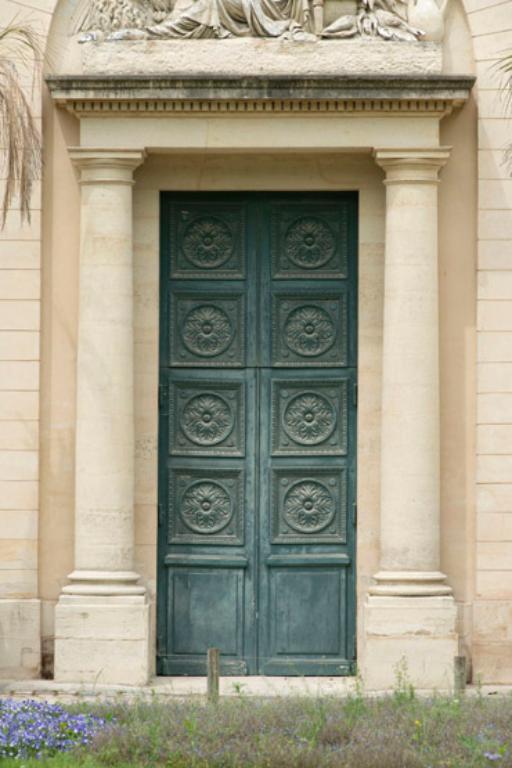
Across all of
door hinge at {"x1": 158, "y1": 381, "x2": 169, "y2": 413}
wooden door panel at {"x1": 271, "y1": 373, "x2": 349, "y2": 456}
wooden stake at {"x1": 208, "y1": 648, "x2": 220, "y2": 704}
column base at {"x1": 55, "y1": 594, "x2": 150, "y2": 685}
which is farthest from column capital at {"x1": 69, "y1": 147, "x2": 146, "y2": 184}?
wooden stake at {"x1": 208, "y1": 648, "x2": 220, "y2": 704}

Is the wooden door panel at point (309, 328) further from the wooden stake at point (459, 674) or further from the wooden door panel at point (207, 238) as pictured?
the wooden stake at point (459, 674)

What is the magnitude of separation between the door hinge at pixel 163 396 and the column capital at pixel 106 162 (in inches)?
74.0

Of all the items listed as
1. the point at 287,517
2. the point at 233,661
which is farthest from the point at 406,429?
the point at 233,661

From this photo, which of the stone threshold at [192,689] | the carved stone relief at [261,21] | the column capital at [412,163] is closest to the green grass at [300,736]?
the stone threshold at [192,689]

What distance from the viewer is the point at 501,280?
1650cm

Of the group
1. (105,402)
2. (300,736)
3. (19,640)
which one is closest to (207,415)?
(105,402)

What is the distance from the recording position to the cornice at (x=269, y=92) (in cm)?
1611

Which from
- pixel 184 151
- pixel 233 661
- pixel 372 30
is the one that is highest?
pixel 372 30

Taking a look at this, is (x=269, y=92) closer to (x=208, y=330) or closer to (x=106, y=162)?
(x=106, y=162)

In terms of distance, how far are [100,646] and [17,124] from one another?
452 centimetres

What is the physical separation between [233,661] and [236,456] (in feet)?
6.07

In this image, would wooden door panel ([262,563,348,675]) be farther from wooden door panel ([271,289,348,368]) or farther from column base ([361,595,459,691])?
wooden door panel ([271,289,348,368])

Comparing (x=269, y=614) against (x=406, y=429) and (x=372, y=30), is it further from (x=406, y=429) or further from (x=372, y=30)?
(x=372, y=30)

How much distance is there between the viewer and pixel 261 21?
1647 cm
